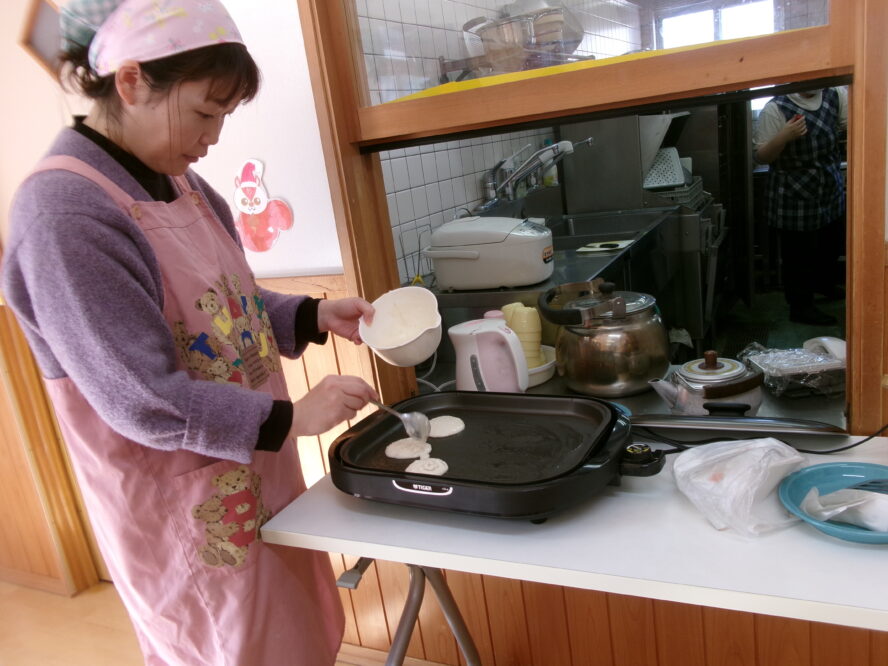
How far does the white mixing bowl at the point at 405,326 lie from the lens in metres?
1.16

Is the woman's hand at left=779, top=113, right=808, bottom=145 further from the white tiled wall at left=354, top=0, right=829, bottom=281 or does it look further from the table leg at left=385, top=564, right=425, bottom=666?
the table leg at left=385, top=564, right=425, bottom=666

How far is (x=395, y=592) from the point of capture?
164 cm

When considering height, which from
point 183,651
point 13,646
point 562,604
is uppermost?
point 183,651

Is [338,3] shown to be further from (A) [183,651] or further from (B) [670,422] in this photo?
(A) [183,651]

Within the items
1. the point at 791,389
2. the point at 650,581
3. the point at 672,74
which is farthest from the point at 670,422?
the point at 672,74

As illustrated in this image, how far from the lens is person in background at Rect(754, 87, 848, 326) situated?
4.93 ft

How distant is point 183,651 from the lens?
1077 mm

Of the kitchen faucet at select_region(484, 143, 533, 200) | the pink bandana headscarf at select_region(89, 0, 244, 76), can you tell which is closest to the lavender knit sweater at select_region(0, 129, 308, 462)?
the pink bandana headscarf at select_region(89, 0, 244, 76)

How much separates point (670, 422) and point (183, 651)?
0.86 meters

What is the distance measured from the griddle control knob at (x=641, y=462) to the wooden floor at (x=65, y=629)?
1655mm

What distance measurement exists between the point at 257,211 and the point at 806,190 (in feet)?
4.47

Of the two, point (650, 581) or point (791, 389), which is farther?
point (791, 389)

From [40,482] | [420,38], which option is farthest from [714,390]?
[40,482]

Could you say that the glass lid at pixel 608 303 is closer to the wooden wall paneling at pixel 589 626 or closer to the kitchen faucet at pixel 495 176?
the wooden wall paneling at pixel 589 626
